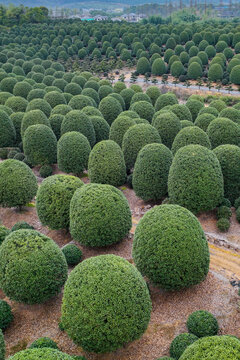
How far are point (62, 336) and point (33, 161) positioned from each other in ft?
58.0

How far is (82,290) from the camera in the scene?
12.0 metres

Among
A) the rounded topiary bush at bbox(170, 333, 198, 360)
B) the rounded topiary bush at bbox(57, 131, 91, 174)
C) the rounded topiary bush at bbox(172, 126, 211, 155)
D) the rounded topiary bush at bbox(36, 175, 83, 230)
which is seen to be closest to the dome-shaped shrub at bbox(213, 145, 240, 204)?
the rounded topiary bush at bbox(172, 126, 211, 155)

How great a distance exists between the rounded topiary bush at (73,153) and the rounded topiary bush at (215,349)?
59.1 ft

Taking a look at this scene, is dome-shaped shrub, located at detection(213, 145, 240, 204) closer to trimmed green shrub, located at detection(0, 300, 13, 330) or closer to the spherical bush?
the spherical bush

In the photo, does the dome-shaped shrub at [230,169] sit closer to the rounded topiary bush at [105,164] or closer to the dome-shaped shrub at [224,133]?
the dome-shaped shrub at [224,133]

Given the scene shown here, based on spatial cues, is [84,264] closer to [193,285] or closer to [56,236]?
[193,285]

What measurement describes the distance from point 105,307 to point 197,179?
10079 millimetres

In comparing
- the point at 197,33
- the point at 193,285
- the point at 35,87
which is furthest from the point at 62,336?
the point at 197,33

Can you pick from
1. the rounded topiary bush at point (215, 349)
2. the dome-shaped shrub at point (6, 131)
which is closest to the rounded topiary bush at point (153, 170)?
the rounded topiary bush at point (215, 349)

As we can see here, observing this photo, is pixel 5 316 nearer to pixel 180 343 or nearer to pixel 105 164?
pixel 180 343

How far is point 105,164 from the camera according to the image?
931 inches

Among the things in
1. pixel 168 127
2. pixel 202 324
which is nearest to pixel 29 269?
pixel 202 324

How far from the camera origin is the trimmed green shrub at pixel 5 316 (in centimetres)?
1409

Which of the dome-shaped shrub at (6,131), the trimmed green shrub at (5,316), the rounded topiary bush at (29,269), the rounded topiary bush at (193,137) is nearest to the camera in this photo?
the trimmed green shrub at (5,316)
